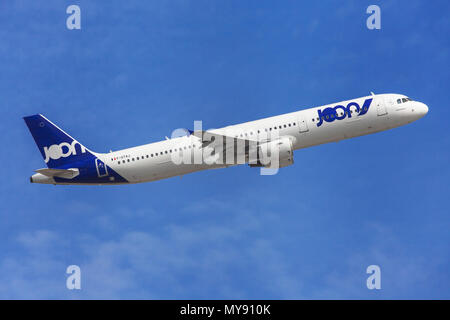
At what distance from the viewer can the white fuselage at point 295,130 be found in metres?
68.8

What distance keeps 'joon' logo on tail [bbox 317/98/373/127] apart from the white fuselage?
107 millimetres

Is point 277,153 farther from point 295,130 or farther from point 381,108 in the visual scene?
point 381,108

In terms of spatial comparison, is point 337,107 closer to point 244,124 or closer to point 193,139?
point 244,124

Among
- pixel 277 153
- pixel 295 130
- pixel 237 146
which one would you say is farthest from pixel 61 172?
pixel 295 130

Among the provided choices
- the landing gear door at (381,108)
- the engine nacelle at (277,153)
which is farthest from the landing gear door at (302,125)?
the landing gear door at (381,108)

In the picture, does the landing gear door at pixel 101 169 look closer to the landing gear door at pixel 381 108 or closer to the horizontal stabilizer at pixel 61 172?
the horizontal stabilizer at pixel 61 172

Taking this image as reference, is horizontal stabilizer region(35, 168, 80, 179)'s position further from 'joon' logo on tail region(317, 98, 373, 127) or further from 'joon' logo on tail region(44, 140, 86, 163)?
'joon' logo on tail region(317, 98, 373, 127)

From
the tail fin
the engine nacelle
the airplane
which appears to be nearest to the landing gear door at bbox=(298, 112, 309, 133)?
the airplane

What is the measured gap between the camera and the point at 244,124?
2763 inches

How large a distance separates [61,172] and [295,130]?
2606 cm

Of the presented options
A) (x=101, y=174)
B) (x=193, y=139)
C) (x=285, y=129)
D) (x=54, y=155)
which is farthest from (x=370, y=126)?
(x=54, y=155)

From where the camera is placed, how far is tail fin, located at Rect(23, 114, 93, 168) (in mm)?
72875

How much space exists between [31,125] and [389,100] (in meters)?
40.2

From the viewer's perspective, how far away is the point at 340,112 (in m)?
68.8
